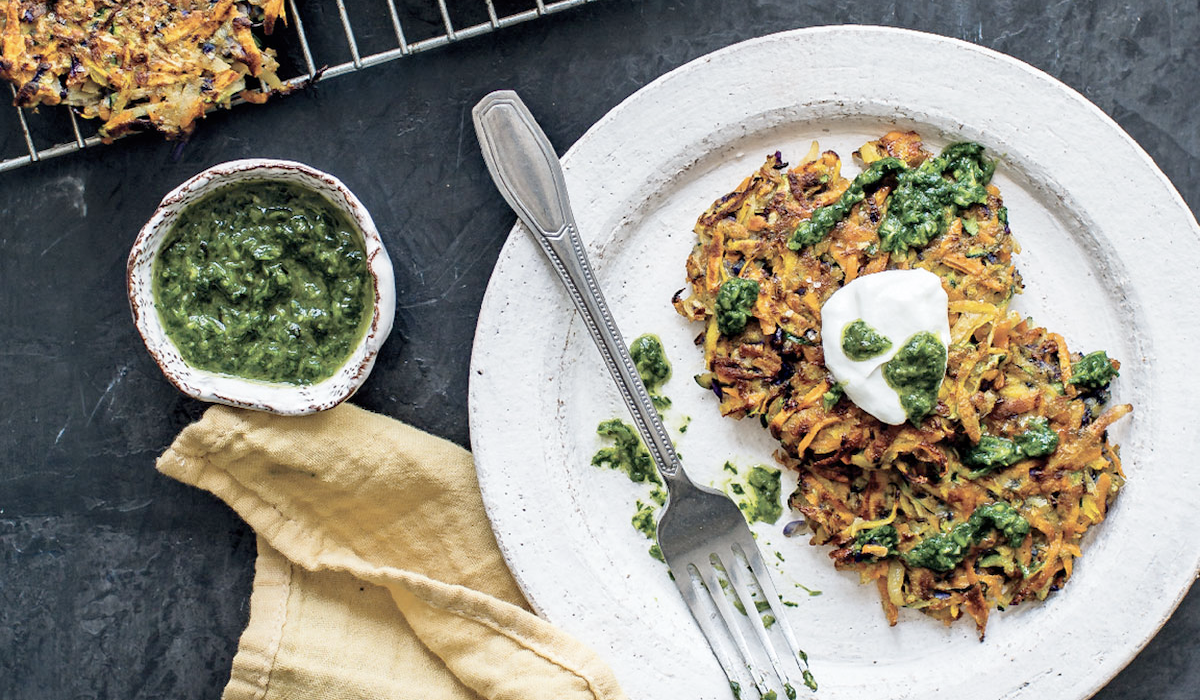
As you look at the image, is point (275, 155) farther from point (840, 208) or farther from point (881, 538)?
point (881, 538)

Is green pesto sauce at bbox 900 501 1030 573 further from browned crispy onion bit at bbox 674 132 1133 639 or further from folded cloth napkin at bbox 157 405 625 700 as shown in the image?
folded cloth napkin at bbox 157 405 625 700

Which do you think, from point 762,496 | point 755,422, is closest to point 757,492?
point 762,496

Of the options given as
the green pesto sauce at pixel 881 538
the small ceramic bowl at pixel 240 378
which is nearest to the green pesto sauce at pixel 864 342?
the green pesto sauce at pixel 881 538

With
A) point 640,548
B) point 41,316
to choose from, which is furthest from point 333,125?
point 640,548

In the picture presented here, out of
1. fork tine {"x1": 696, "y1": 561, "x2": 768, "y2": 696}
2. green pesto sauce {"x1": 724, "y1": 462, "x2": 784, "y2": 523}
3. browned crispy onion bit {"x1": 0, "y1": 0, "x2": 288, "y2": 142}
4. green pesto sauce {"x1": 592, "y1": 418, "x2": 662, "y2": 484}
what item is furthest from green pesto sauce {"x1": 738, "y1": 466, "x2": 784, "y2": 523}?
browned crispy onion bit {"x1": 0, "y1": 0, "x2": 288, "y2": 142}

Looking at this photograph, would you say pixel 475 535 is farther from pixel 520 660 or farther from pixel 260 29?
pixel 260 29
